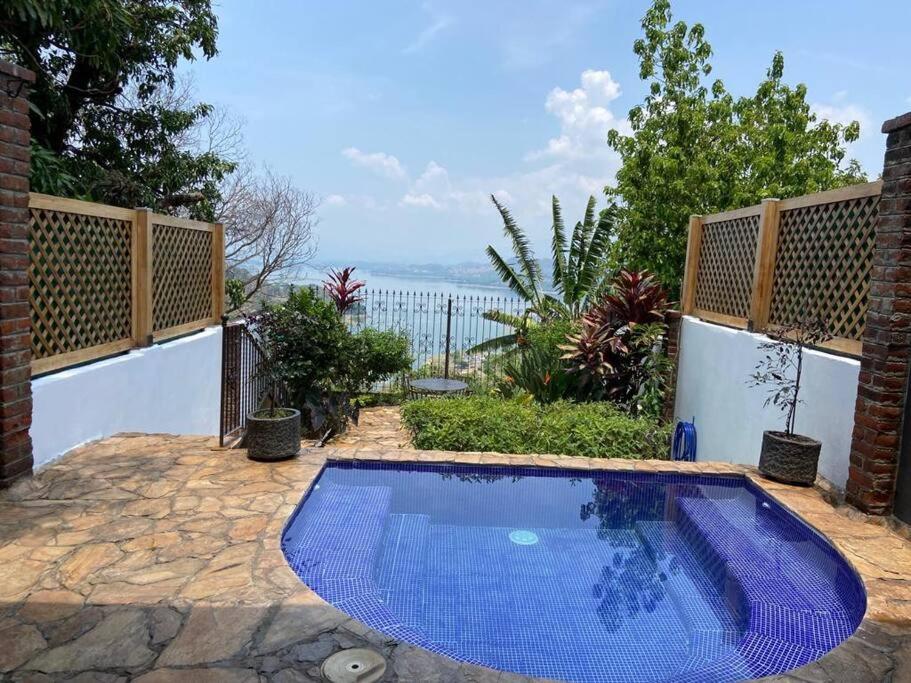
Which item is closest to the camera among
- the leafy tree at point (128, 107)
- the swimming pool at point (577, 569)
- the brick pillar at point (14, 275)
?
the swimming pool at point (577, 569)

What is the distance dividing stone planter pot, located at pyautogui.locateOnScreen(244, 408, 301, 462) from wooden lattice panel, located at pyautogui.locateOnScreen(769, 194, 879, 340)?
180 inches

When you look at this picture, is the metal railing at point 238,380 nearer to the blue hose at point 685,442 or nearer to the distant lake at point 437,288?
the distant lake at point 437,288

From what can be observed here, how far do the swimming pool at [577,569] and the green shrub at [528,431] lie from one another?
811 millimetres

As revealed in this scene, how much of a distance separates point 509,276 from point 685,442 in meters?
6.21

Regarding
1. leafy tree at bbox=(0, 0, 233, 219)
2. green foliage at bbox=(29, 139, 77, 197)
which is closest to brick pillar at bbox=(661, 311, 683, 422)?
green foliage at bbox=(29, 139, 77, 197)

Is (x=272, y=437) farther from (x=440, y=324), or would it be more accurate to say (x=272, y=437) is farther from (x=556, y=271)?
(x=556, y=271)

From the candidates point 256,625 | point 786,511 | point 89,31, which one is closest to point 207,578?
point 256,625

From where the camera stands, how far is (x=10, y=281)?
384cm

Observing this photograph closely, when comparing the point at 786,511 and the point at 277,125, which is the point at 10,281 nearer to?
the point at 786,511

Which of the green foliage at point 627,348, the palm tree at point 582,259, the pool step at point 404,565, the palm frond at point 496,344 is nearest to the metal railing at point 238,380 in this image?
the pool step at point 404,565

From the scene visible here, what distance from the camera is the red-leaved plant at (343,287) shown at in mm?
10883

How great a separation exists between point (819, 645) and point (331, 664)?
91.5 inches

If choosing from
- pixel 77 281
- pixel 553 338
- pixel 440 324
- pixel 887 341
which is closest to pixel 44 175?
pixel 77 281

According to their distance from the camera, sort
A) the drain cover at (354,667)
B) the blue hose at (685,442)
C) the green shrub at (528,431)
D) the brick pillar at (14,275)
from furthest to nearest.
Answer: the blue hose at (685,442)
the green shrub at (528,431)
the brick pillar at (14,275)
the drain cover at (354,667)
